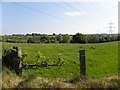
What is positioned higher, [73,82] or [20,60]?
[20,60]

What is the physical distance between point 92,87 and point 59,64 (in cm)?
485

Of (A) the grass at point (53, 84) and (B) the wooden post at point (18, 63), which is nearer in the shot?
(A) the grass at point (53, 84)

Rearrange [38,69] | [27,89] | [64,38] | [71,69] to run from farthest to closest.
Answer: [64,38]
[71,69]
[38,69]
[27,89]

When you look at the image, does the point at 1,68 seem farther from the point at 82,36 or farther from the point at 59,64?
the point at 82,36

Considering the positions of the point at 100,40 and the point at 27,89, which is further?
the point at 100,40

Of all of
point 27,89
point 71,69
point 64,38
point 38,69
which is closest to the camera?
point 27,89

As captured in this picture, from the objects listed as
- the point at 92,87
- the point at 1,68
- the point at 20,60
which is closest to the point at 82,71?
the point at 92,87

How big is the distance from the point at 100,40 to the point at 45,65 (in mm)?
39633

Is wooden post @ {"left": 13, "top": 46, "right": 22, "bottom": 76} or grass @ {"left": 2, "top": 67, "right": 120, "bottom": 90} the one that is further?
wooden post @ {"left": 13, "top": 46, "right": 22, "bottom": 76}

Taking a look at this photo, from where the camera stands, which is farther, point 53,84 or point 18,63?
point 18,63

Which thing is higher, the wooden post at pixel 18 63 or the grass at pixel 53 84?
the wooden post at pixel 18 63

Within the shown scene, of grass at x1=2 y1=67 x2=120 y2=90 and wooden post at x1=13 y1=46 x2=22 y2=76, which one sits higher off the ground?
wooden post at x1=13 y1=46 x2=22 y2=76

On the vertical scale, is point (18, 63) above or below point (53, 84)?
above

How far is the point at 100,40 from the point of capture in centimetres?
4978
